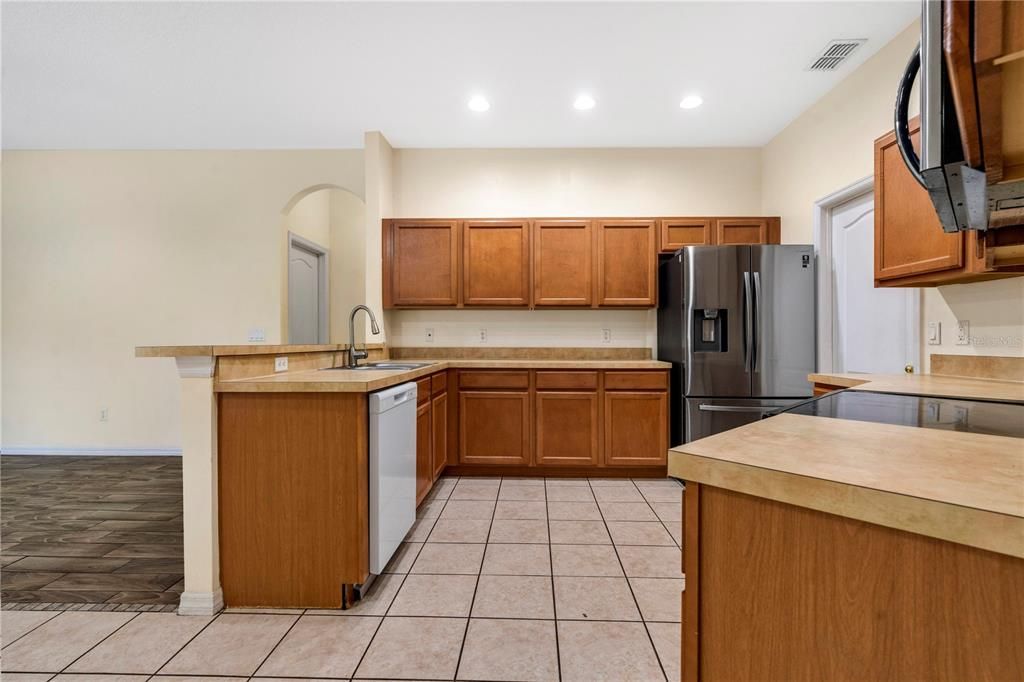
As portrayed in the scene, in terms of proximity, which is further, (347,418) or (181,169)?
(181,169)

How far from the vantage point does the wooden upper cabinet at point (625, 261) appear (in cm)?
362

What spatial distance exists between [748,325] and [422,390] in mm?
2277

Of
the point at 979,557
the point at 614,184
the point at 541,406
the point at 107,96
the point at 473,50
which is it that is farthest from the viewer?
the point at 614,184

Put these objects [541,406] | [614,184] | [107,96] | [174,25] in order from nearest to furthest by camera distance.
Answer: [174,25] → [107,96] → [541,406] → [614,184]

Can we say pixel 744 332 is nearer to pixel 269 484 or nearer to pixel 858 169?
pixel 858 169

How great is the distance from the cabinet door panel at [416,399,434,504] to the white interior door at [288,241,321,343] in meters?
2.27

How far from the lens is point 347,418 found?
1768 mm

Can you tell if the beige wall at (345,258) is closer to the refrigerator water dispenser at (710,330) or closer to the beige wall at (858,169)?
the refrigerator water dispenser at (710,330)

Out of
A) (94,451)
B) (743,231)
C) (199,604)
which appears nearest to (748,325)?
(743,231)

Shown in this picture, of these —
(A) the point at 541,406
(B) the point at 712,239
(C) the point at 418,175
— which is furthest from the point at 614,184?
(A) the point at 541,406

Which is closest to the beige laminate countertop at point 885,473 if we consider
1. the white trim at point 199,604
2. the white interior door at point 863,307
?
the white trim at point 199,604

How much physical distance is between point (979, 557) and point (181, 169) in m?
5.33

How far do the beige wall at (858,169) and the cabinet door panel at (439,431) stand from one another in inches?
111

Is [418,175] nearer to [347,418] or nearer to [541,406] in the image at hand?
[541,406]
